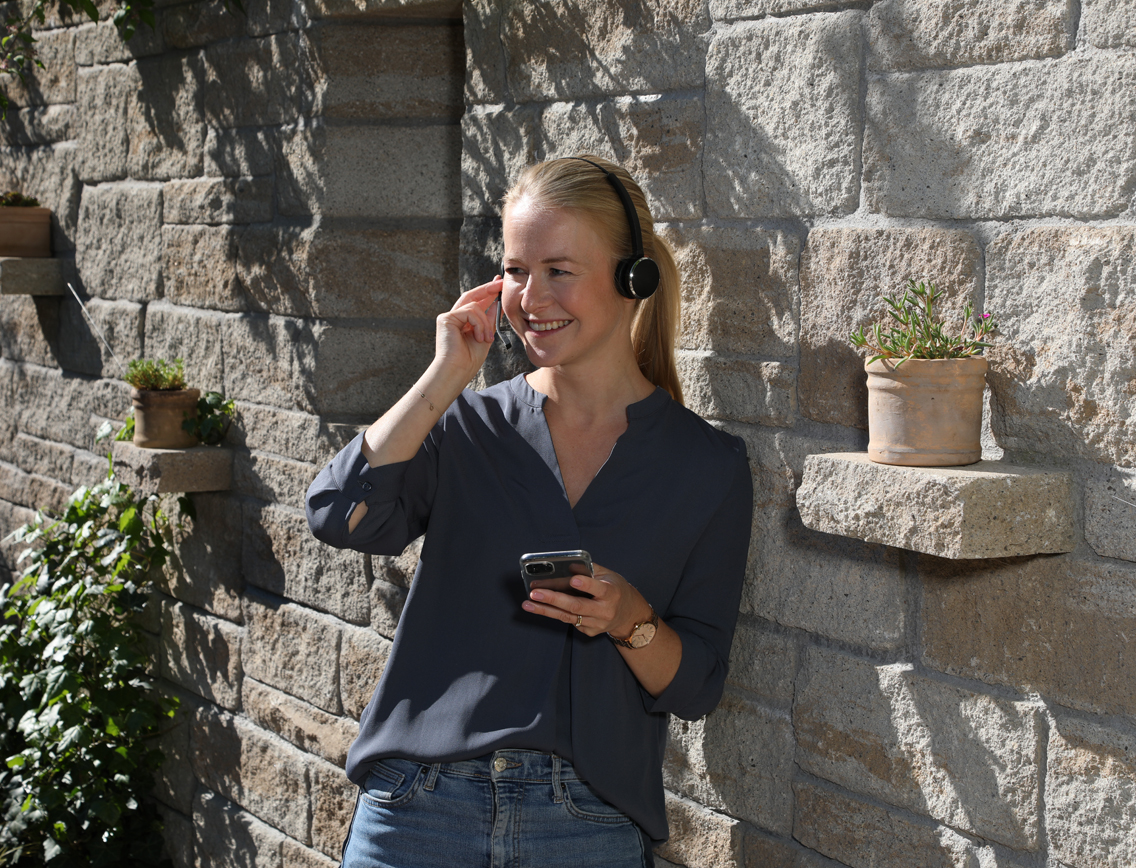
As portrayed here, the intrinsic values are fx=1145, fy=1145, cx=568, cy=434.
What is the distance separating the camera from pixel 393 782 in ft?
6.85

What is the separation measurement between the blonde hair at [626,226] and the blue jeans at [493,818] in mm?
805

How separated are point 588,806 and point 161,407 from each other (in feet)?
7.42

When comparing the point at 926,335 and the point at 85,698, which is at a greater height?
the point at 926,335

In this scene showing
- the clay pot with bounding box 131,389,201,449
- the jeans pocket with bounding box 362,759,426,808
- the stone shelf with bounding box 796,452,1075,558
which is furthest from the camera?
the clay pot with bounding box 131,389,201,449

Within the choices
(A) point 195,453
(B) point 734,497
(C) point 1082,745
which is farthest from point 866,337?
(A) point 195,453

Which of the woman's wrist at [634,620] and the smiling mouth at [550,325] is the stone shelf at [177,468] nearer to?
the smiling mouth at [550,325]

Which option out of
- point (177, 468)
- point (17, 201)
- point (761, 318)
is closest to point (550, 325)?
point (761, 318)

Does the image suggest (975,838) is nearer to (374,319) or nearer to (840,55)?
(840,55)

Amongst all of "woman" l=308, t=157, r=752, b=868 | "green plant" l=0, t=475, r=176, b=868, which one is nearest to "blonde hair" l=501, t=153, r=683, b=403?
"woman" l=308, t=157, r=752, b=868

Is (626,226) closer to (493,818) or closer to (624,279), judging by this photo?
(624,279)

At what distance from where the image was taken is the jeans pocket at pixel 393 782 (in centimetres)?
207

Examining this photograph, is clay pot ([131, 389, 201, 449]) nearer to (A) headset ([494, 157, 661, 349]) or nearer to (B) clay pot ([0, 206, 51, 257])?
(B) clay pot ([0, 206, 51, 257])

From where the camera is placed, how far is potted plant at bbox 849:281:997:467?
1741 mm

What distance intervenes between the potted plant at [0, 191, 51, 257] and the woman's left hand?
3596 mm
